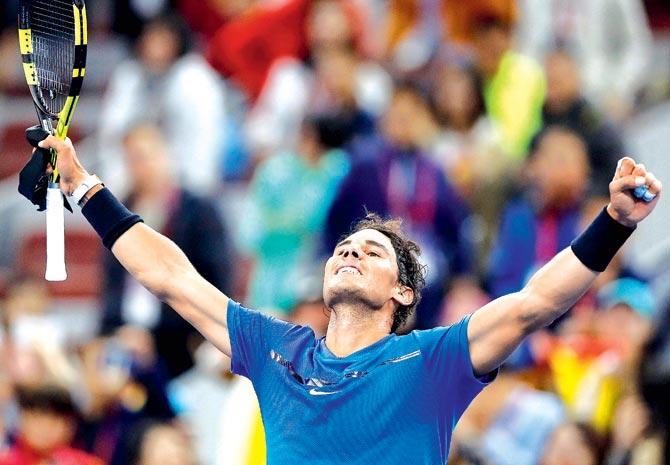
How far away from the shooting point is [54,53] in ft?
20.2

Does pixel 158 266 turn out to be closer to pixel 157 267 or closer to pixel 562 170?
pixel 157 267

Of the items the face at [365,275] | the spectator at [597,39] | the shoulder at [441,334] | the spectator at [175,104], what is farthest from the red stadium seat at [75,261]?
the shoulder at [441,334]

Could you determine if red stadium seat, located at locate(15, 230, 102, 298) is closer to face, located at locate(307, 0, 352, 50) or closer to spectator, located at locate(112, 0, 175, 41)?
spectator, located at locate(112, 0, 175, 41)

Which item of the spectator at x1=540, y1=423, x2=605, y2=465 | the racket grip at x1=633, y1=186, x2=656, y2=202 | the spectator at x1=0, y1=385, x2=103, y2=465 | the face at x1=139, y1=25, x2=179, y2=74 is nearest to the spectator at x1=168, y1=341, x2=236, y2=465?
the spectator at x1=0, y1=385, x2=103, y2=465

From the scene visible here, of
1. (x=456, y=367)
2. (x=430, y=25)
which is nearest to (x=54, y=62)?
(x=456, y=367)

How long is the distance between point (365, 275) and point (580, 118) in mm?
4324

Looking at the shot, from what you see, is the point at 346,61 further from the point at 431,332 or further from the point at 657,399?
the point at 431,332

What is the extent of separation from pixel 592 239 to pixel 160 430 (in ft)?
11.4

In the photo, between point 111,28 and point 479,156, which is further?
point 111,28

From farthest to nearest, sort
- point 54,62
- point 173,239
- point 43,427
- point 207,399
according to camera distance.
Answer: point 173,239 → point 207,399 → point 43,427 → point 54,62

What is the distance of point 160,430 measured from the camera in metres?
8.28

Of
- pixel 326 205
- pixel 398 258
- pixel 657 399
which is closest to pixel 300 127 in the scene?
pixel 326 205

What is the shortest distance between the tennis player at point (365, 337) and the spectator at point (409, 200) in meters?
3.32

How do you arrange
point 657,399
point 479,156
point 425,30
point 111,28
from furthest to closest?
point 111,28 → point 425,30 → point 479,156 → point 657,399
